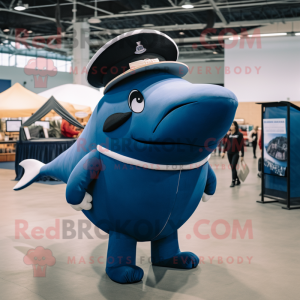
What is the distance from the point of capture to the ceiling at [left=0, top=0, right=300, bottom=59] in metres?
15.4

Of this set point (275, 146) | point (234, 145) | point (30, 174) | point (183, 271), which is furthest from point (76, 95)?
point (183, 271)

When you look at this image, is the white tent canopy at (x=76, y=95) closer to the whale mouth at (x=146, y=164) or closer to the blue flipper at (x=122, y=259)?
the blue flipper at (x=122, y=259)

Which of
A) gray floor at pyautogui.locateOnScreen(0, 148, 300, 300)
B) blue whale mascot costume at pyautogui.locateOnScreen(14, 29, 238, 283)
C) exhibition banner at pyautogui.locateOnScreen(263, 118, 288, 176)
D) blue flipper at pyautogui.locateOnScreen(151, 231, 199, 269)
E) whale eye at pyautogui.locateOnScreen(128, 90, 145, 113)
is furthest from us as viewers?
exhibition banner at pyautogui.locateOnScreen(263, 118, 288, 176)

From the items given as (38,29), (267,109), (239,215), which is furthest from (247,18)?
(239,215)

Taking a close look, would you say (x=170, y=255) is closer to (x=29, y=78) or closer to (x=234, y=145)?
(x=234, y=145)

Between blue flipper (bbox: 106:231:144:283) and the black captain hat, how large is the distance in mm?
1172

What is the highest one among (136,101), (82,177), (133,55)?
(133,55)

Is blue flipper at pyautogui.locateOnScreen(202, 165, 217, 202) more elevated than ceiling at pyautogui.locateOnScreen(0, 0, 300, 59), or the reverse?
ceiling at pyautogui.locateOnScreen(0, 0, 300, 59)

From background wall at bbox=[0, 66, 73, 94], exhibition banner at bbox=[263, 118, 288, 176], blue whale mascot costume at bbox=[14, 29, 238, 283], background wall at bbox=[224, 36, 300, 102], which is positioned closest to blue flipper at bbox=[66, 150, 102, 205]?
blue whale mascot costume at bbox=[14, 29, 238, 283]

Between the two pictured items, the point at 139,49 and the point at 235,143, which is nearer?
the point at 139,49

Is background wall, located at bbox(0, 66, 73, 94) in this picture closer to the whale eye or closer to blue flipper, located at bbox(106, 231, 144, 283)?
blue flipper, located at bbox(106, 231, 144, 283)

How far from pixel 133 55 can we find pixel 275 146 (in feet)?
13.2

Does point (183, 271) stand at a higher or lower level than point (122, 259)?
lower

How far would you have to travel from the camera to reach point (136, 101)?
8.64 feet
